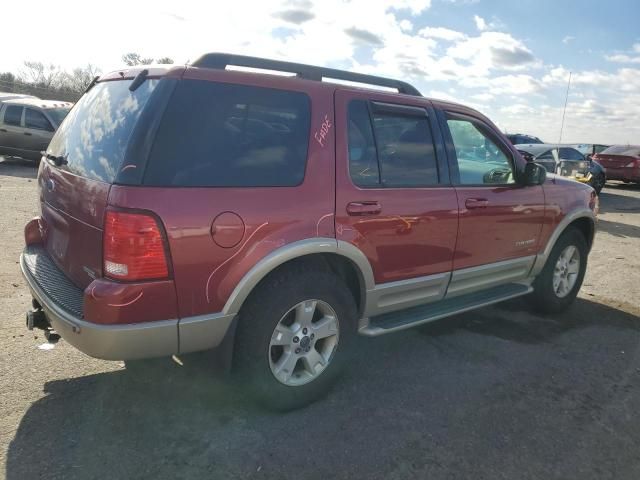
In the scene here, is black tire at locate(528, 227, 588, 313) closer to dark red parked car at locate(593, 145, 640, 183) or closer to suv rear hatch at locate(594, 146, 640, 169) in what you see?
dark red parked car at locate(593, 145, 640, 183)

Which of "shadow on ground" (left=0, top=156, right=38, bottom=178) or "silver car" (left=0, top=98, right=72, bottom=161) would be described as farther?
"silver car" (left=0, top=98, right=72, bottom=161)

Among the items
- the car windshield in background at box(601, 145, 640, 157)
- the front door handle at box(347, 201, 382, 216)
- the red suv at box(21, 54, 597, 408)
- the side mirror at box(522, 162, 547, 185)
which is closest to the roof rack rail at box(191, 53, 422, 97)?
the red suv at box(21, 54, 597, 408)

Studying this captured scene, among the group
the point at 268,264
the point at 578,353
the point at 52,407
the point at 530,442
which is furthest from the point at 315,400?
the point at 578,353

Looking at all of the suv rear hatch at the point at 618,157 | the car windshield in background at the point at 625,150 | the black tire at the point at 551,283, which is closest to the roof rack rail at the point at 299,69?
the black tire at the point at 551,283

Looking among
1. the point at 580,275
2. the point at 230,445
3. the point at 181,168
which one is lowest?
the point at 230,445

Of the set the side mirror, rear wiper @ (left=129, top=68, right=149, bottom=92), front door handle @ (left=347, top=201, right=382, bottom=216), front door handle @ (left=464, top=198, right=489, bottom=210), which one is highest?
rear wiper @ (left=129, top=68, right=149, bottom=92)

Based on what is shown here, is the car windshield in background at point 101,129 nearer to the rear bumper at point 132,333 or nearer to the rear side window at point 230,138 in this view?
the rear side window at point 230,138

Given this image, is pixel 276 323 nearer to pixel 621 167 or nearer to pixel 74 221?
pixel 74 221

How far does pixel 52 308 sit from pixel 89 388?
0.74 metres

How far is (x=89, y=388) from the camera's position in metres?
3.28

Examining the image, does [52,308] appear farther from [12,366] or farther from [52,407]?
[12,366]

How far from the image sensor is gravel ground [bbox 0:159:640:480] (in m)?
2.67

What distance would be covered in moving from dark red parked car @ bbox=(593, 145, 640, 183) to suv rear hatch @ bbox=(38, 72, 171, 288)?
1936cm

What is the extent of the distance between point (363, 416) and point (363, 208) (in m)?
1.26
